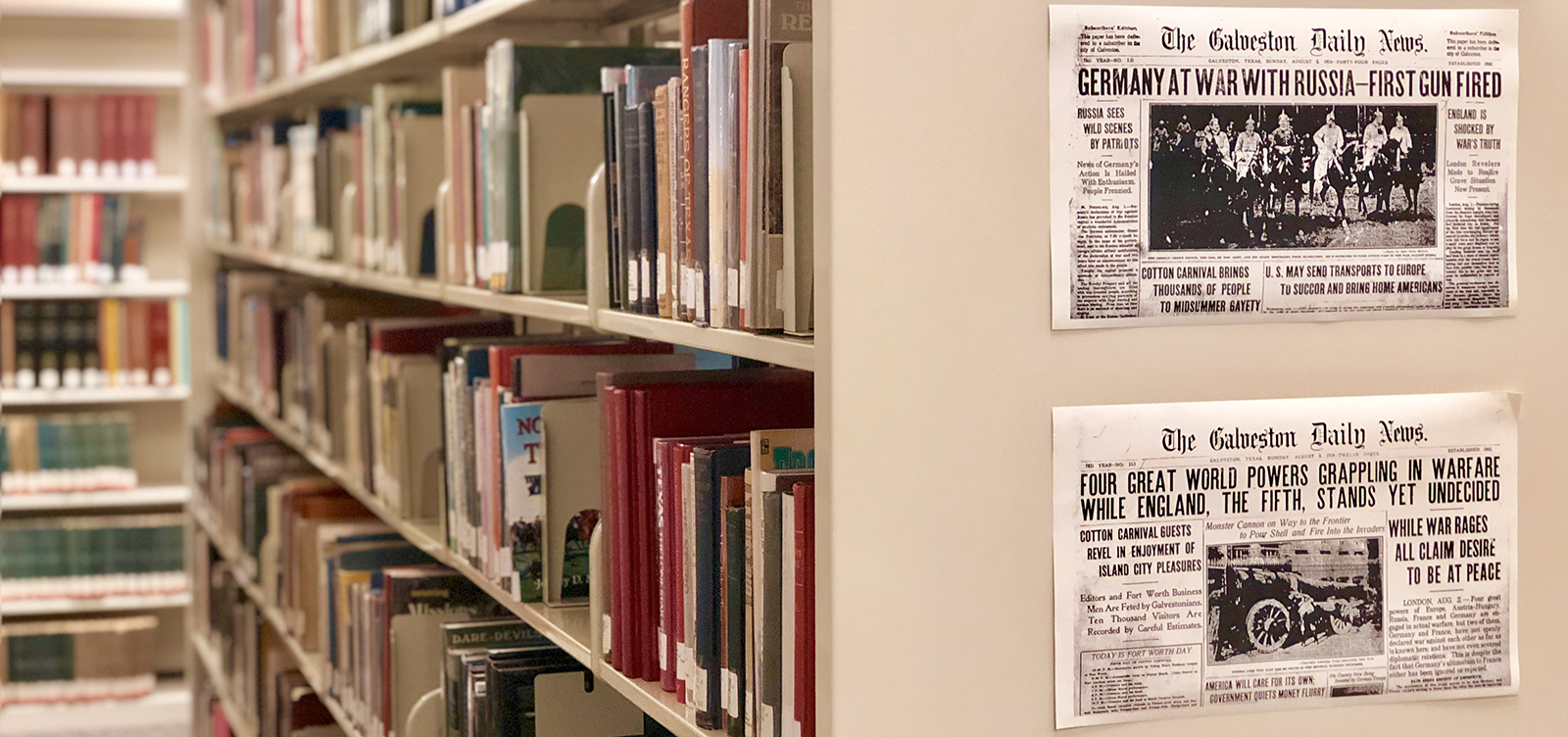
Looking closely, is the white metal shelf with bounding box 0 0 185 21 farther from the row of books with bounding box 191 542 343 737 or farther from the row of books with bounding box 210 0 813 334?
the row of books with bounding box 210 0 813 334

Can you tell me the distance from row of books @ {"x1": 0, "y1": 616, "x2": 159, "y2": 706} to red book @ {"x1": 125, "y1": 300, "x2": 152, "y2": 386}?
2.55 ft

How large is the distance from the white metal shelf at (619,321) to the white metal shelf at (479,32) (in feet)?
1.16

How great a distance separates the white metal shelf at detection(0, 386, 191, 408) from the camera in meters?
5.09

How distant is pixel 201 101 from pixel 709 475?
3.93 m

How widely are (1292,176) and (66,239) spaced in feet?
15.5

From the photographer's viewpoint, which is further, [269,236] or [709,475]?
[269,236]

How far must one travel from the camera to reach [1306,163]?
1253mm

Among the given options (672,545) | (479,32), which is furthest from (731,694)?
(479,32)

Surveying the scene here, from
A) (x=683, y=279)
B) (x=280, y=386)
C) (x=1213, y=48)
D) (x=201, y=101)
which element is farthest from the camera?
(x=201, y=101)

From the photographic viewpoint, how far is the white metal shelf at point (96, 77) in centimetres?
521

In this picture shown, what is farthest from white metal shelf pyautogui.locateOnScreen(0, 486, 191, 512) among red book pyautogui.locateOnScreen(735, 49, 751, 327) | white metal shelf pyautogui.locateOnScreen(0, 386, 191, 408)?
red book pyautogui.locateOnScreen(735, 49, 751, 327)

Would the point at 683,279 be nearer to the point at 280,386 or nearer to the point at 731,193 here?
the point at 731,193

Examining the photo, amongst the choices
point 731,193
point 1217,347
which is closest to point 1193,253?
point 1217,347

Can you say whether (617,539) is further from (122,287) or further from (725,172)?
(122,287)
